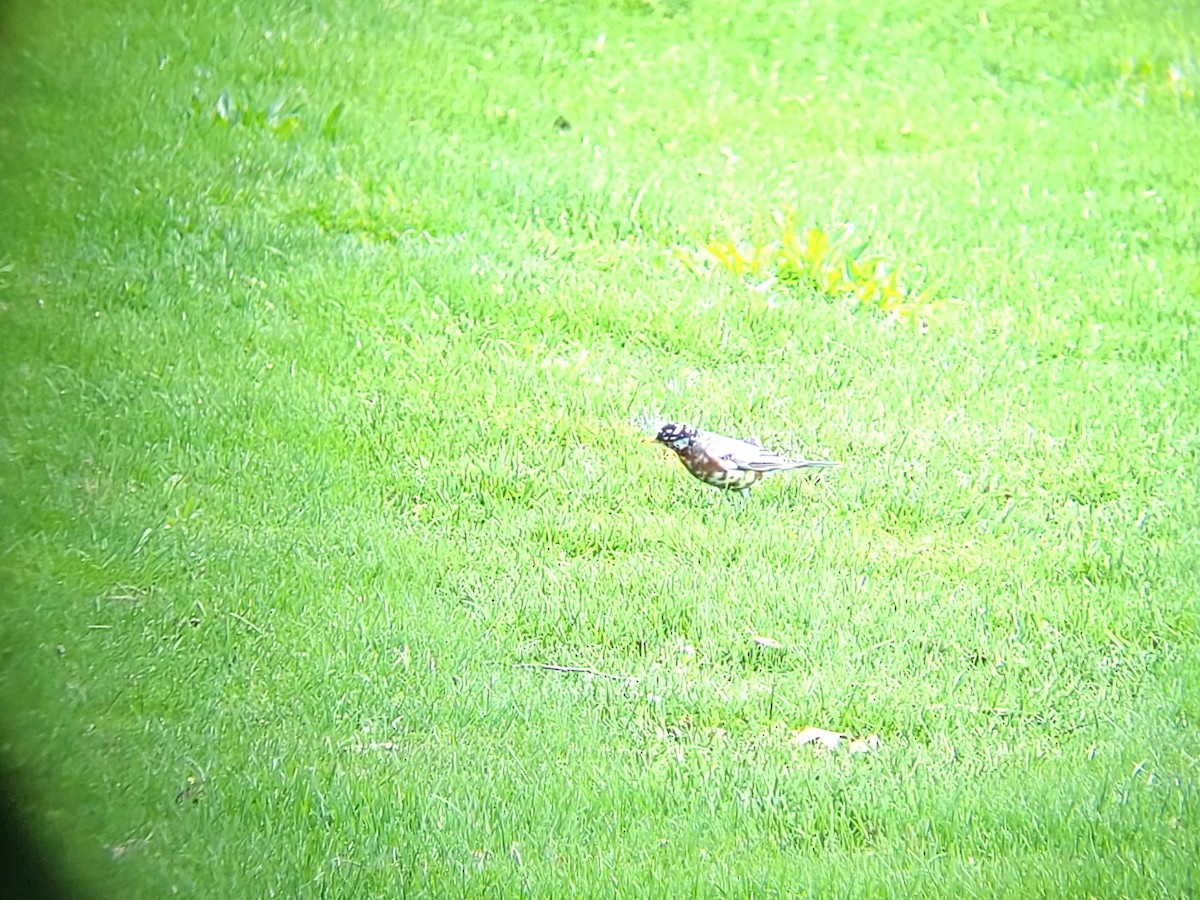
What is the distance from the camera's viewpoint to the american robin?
18.0ft

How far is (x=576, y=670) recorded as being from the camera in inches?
189

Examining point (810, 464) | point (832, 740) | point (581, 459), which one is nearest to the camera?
point (832, 740)

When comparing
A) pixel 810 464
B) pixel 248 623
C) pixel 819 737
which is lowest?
pixel 248 623

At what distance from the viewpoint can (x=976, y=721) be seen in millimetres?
4605

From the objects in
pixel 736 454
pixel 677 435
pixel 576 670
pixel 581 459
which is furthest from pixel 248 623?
pixel 736 454

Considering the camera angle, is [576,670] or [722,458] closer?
[576,670]

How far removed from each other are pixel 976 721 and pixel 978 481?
4.63ft

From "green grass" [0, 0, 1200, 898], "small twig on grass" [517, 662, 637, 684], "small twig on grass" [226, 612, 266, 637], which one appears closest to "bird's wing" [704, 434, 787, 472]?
"green grass" [0, 0, 1200, 898]

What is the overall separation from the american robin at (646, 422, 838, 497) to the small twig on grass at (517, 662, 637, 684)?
1.05 metres

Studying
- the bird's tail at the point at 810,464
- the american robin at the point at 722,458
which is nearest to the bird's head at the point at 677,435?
the american robin at the point at 722,458

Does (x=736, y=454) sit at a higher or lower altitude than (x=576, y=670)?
higher

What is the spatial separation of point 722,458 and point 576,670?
1114 mm

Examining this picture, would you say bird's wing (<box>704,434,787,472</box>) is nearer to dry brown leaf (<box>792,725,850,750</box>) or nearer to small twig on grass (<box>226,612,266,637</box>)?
dry brown leaf (<box>792,725,850,750</box>)

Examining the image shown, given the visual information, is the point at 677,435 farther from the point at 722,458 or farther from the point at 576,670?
the point at 576,670
